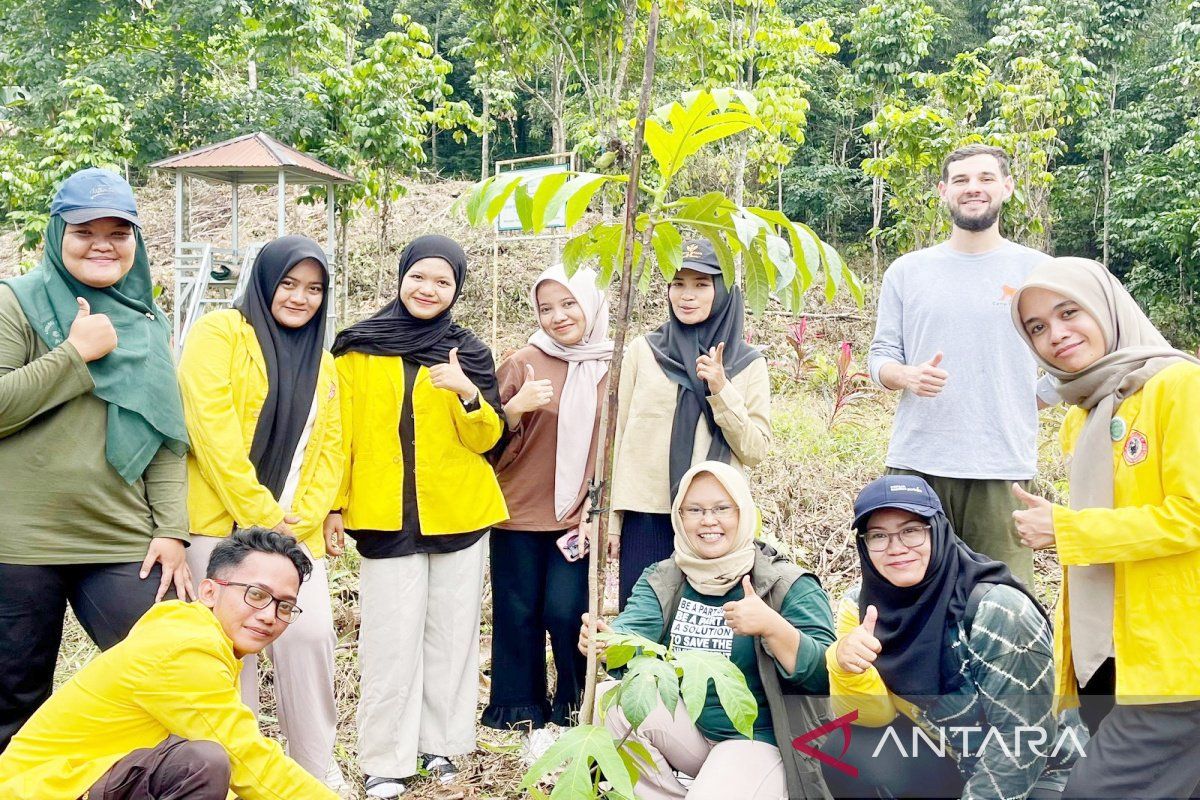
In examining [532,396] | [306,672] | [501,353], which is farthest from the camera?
[501,353]

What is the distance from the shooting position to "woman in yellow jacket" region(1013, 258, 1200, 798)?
1.78 metres

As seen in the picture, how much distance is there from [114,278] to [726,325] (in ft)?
5.22

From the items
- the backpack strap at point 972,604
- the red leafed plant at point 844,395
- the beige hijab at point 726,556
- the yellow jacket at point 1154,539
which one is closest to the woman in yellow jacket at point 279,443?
the beige hijab at point 726,556

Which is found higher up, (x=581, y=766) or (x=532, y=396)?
(x=532, y=396)

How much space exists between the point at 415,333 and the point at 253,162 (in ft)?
19.8

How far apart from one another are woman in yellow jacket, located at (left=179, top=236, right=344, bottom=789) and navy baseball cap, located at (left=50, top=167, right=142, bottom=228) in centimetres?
36

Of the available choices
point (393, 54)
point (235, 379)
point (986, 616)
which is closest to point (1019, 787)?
point (986, 616)

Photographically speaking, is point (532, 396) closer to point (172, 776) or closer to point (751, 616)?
point (751, 616)

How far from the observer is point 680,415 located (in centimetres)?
286

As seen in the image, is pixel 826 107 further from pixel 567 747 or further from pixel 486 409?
pixel 567 747

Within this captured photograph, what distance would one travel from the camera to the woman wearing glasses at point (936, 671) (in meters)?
2.04

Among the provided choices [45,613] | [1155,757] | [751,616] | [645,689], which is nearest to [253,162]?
[45,613]

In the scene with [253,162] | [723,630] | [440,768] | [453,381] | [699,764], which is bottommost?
[440,768]

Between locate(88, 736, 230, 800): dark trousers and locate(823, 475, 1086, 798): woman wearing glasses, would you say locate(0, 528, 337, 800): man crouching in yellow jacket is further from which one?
locate(823, 475, 1086, 798): woman wearing glasses
